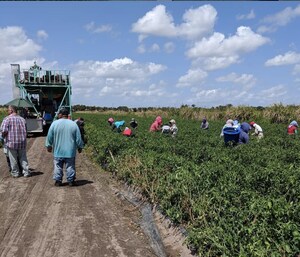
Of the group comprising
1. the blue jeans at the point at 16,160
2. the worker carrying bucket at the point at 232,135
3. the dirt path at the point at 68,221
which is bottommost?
the dirt path at the point at 68,221

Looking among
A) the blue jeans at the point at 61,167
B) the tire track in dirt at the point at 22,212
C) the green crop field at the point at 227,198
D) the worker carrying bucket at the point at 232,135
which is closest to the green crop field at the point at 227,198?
the green crop field at the point at 227,198

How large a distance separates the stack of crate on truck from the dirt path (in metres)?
13.3

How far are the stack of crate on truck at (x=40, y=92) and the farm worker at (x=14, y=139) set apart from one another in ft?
39.3

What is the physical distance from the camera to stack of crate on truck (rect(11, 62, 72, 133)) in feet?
72.7

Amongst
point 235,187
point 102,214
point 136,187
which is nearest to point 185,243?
point 235,187

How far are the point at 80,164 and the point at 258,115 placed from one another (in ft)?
88.1

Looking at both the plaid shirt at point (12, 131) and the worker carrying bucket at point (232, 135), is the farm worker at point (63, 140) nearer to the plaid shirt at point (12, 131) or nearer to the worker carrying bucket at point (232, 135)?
the plaid shirt at point (12, 131)

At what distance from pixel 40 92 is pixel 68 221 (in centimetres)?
1781

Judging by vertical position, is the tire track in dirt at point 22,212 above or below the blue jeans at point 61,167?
below

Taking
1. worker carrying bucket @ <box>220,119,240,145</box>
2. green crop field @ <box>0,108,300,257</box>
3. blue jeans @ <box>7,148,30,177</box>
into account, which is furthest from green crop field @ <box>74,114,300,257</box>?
worker carrying bucket @ <box>220,119,240,145</box>

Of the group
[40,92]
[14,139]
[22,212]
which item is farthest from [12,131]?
[40,92]

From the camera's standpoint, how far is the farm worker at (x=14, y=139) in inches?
383

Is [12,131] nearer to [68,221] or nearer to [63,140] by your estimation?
[63,140]

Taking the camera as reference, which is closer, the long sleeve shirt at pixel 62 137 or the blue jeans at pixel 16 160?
the long sleeve shirt at pixel 62 137
